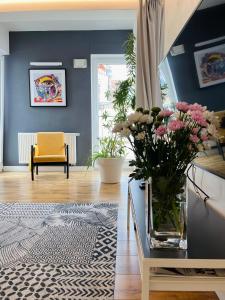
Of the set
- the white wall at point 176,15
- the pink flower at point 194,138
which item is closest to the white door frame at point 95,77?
the white wall at point 176,15

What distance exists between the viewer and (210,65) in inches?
52.4

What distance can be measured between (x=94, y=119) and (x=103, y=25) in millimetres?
1719

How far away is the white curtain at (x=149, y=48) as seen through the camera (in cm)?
365

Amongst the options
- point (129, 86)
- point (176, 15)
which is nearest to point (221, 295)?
point (176, 15)

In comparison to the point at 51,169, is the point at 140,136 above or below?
above

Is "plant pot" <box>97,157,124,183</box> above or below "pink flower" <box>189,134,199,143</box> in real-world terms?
below

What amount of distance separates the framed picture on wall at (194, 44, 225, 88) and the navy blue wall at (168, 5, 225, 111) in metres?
0.02

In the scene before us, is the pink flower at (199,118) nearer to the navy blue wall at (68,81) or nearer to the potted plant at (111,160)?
the potted plant at (111,160)

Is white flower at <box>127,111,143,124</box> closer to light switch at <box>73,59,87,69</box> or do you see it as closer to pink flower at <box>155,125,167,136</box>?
pink flower at <box>155,125,167,136</box>

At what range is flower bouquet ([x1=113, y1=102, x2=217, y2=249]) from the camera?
1.08 metres

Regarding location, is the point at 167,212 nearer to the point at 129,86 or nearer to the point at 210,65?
the point at 210,65

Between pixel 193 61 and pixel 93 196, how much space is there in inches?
107

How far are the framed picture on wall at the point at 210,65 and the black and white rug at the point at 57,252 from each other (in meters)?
1.26

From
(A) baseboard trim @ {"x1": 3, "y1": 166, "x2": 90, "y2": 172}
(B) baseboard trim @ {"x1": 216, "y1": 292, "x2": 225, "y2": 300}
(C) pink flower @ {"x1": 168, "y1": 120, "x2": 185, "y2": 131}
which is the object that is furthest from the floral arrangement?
(A) baseboard trim @ {"x1": 3, "y1": 166, "x2": 90, "y2": 172}
